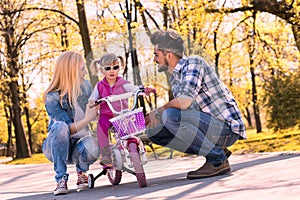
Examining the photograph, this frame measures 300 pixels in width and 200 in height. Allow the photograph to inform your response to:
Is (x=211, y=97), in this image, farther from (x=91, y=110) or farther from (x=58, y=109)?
(x=58, y=109)

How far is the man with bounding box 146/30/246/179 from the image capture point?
19.2 feet

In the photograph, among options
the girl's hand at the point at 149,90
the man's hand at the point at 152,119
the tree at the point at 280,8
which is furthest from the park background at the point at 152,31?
the man's hand at the point at 152,119

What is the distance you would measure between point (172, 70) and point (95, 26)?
18.0m

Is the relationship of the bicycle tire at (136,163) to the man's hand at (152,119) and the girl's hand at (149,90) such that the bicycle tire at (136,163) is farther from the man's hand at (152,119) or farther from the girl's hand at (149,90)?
the girl's hand at (149,90)

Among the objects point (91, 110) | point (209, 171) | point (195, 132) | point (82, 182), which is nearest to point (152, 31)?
point (82, 182)

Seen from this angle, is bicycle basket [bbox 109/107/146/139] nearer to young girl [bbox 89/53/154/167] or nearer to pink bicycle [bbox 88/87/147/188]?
pink bicycle [bbox 88/87/147/188]

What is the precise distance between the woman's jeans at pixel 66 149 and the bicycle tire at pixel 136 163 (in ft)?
2.10

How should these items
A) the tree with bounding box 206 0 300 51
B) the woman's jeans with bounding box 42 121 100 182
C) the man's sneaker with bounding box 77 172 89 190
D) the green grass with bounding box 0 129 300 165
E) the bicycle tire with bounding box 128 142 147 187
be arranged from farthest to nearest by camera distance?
the tree with bounding box 206 0 300 51 < the green grass with bounding box 0 129 300 165 < the man's sneaker with bounding box 77 172 89 190 < the woman's jeans with bounding box 42 121 100 182 < the bicycle tire with bounding box 128 142 147 187

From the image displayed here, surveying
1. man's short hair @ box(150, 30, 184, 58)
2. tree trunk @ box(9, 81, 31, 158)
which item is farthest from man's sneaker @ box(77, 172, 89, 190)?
tree trunk @ box(9, 81, 31, 158)

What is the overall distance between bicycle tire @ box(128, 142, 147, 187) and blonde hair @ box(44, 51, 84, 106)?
915 millimetres

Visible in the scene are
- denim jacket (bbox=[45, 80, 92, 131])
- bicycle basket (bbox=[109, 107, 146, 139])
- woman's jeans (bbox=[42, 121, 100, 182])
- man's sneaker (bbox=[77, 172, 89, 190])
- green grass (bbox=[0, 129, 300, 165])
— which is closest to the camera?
bicycle basket (bbox=[109, 107, 146, 139])

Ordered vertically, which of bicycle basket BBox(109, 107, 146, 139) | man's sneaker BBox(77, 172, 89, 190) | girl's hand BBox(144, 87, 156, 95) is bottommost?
man's sneaker BBox(77, 172, 89, 190)

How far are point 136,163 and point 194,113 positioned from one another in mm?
845

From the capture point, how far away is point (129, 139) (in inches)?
226
